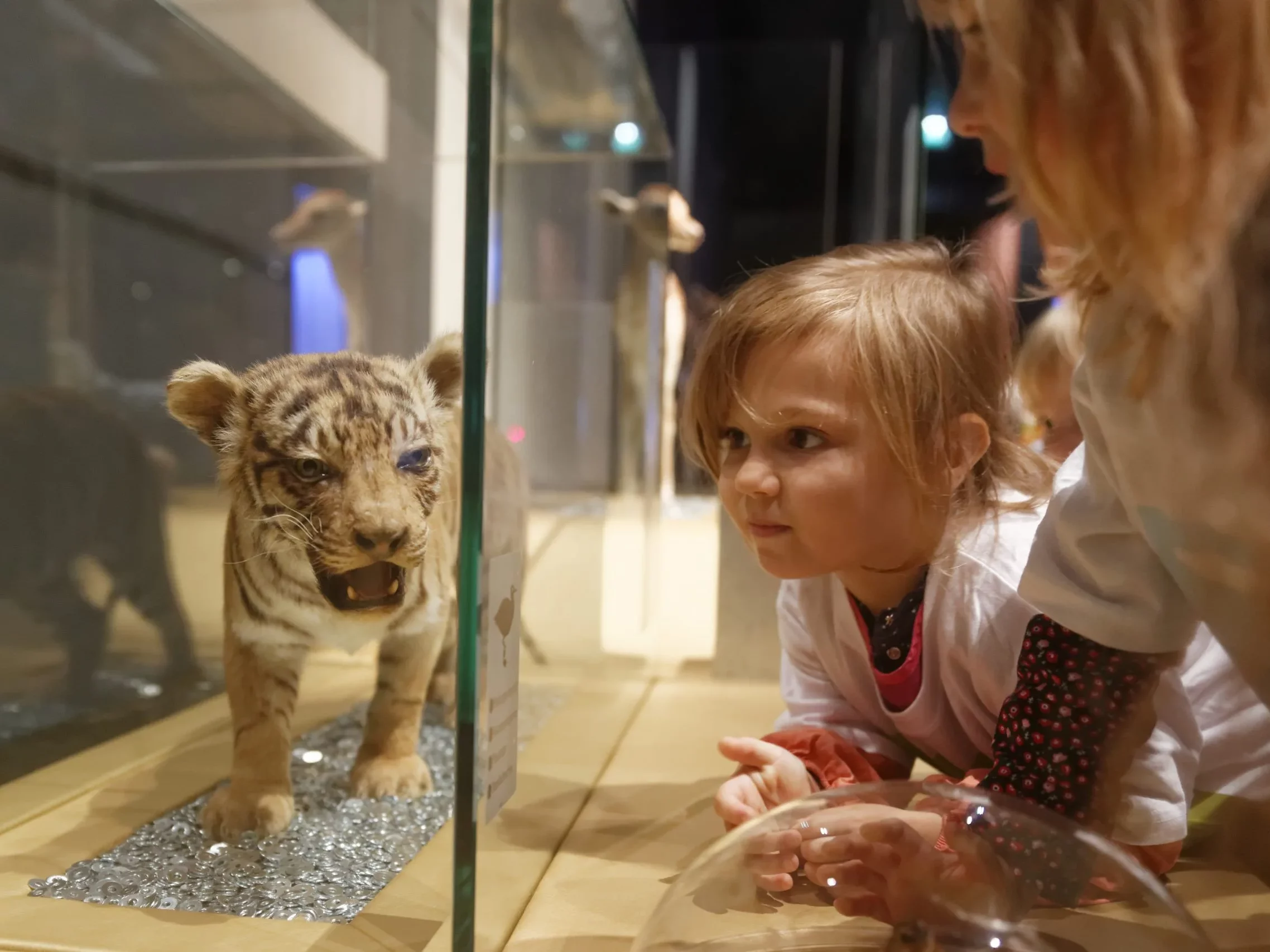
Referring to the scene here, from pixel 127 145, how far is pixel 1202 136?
2.46 ft

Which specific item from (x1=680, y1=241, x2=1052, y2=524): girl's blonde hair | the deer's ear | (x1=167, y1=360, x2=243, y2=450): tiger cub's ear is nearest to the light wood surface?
(x1=680, y1=241, x2=1052, y2=524): girl's blonde hair

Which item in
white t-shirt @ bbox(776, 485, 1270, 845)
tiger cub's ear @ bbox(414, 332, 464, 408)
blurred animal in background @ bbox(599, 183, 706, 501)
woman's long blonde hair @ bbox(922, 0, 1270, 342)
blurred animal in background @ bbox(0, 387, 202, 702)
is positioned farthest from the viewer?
blurred animal in background @ bbox(599, 183, 706, 501)

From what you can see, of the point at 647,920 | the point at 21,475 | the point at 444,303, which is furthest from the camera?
the point at 444,303

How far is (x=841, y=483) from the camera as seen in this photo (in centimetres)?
50

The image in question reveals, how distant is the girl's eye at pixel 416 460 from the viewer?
513mm

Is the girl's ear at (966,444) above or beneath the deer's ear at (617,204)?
beneath

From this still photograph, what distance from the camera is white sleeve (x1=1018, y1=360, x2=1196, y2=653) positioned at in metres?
0.40

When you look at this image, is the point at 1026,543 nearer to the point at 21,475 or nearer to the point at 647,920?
the point at 647,920

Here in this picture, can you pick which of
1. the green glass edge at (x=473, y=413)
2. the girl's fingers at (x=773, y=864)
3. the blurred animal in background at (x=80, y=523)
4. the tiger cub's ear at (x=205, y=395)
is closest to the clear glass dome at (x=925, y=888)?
the girl's fingers at (x=773, y=864)

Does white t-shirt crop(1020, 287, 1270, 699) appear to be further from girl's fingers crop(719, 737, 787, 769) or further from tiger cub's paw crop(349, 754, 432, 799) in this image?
tiger cub's paw crop(349, 754, 432, 799)

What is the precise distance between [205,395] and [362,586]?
138 mm

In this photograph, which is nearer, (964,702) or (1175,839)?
(1175,839)

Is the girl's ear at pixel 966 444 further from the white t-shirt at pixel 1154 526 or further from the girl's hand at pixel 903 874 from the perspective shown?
the girl's hand at pixel 903 874

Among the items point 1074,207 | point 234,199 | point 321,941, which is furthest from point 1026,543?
point 234,199
